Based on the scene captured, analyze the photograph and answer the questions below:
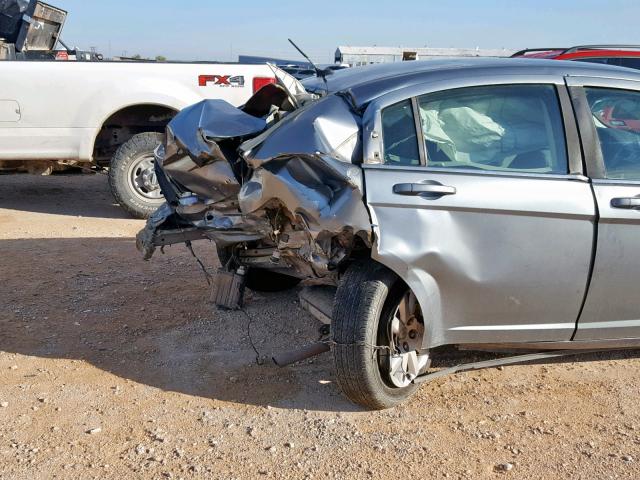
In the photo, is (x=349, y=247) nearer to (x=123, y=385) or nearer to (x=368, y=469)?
(x=368, y=469)

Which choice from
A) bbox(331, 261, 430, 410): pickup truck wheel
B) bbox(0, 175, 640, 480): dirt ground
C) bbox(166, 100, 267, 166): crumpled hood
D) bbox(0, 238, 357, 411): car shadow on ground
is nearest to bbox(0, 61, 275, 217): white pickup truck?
bbox(0, 238, 357, 411): car shadow on ground

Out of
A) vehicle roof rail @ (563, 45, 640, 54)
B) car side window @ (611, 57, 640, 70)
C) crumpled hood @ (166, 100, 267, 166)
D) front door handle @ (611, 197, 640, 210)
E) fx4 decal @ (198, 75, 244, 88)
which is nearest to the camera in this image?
front door handle @ (611, 197, 640, 210)

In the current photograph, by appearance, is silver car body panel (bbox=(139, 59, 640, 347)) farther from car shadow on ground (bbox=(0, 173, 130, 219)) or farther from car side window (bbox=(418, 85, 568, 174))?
car shadow on ground (bbox=(0, 173, 130, 219))

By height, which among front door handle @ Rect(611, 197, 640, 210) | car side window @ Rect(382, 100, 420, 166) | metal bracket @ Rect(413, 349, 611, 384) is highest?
car side window @ Rect(382, 100, 420, 166)

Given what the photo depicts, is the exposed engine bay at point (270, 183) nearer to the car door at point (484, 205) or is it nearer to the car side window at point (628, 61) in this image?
the car door at point (484, 205)

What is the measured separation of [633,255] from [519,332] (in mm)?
709

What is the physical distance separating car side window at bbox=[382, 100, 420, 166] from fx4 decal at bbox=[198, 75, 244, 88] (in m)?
4.69

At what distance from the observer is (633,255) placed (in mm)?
3828

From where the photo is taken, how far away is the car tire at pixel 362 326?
360cm

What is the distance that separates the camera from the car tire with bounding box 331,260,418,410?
360cm

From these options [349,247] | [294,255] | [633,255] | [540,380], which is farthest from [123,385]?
[633,255]

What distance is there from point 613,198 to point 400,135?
1153mm

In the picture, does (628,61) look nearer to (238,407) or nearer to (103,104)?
(103,104)

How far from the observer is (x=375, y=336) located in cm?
365
